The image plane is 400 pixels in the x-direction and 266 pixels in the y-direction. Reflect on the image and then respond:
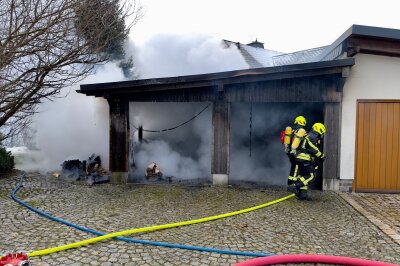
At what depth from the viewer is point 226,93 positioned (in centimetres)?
862

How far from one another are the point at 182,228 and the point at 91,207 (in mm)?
2217

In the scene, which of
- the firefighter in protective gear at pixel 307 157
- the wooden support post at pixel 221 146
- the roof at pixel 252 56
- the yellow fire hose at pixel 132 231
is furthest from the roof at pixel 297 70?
the roof at pixel 252 56

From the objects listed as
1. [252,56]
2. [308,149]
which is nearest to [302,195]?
[308,149]

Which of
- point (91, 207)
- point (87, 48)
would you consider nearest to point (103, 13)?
point (87, 48)

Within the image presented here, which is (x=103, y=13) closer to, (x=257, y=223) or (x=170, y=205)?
(x=170, y=205)

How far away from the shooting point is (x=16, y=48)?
7191 mm

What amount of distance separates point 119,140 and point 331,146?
5662 millimetres

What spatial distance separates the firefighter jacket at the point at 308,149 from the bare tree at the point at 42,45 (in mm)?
6132

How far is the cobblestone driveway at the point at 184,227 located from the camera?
4285 millimetres

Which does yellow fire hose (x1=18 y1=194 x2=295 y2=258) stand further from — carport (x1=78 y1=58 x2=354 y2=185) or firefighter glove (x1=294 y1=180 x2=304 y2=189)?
carport (x1=78 y1=58 x2=354 y2=185)

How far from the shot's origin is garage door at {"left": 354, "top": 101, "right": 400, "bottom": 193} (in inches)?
315

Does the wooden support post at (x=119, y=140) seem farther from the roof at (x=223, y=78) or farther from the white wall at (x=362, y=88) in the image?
the white wall at (x=362, y=88)

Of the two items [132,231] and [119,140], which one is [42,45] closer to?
[119,140]

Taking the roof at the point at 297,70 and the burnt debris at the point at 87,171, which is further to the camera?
the burnt debris at the point at 87,171
